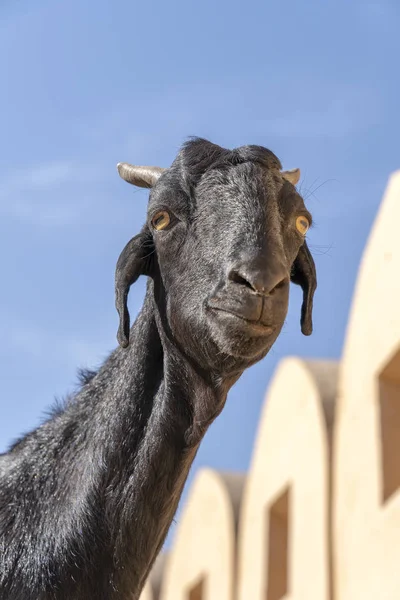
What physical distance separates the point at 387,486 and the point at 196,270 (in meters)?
6.43

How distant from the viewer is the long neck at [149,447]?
194 inches

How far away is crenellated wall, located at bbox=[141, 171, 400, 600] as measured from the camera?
10.9 meters

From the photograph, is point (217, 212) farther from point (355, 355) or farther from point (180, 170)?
point (355, 355)

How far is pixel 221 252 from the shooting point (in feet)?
15.4

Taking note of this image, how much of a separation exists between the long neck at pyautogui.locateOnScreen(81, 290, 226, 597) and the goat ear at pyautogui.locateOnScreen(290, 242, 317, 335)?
2.00ft

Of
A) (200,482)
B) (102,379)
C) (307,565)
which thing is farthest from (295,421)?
(102,379)

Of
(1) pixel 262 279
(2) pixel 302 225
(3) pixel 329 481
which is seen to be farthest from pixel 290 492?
(1) pixel 262 279

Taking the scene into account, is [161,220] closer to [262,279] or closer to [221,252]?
[221,252]

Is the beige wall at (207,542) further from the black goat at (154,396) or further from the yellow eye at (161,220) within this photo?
the yellow eye at (161,220)

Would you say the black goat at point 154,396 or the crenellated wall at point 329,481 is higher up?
the crenellated wall at point 329,481

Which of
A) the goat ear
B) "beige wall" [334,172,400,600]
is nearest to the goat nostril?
the goat ear

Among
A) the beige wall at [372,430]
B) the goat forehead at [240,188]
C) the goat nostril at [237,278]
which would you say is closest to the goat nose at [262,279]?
the goat nostril at [237,278]

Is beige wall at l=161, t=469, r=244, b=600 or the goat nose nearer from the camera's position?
the goat nose

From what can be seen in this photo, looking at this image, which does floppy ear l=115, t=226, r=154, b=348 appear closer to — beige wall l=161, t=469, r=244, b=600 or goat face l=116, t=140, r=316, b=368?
goat face l=116, t=140, r=316, b=368
